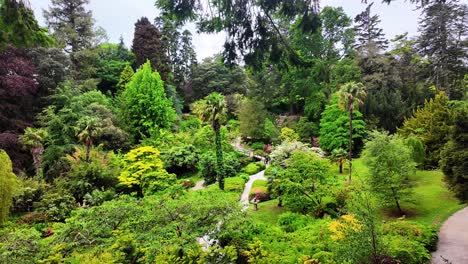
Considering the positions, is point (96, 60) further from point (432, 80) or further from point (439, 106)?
point (432, 80)

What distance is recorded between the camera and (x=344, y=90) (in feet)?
79.6

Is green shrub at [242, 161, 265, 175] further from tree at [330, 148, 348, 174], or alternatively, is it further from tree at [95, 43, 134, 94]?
tree at [95, 43, 134, 94]

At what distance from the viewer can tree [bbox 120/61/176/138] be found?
32094 mm

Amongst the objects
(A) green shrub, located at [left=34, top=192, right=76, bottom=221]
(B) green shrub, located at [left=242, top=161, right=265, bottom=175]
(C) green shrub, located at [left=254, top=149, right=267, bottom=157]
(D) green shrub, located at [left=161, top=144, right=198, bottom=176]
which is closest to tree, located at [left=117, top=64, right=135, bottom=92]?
Result: (D) green shrub, located at [left=161, top=144, right=198, bottom=176]

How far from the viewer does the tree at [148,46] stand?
3903 centimetres

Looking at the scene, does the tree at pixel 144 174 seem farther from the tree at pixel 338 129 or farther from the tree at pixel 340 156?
the tree at pixel 338 129

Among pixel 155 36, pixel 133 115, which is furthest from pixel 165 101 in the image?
pixel 155 36

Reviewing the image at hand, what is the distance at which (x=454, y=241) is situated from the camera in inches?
550

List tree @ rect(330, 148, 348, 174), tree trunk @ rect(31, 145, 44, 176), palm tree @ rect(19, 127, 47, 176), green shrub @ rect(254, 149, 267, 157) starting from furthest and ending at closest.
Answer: green shrub @ rect(254, 149, 267, 157) → tree @ rect(330, 148, 348, 174) → tree trunk @ rect(31, 145, 44, 176) → palm tree @ rect(19, 127, 47, 176)

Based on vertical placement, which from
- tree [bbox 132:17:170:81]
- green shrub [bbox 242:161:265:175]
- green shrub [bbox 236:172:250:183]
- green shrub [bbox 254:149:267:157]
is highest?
tree [bbox 132:17:170:81]

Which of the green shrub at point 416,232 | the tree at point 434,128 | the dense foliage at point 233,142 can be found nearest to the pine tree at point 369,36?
the dense foliage at point 233,142

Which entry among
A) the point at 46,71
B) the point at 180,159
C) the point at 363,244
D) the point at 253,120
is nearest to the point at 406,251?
the point at 363,244

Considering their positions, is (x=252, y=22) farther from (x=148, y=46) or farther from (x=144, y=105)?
(x=148, y=46)

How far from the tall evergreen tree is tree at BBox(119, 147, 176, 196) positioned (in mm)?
29195
